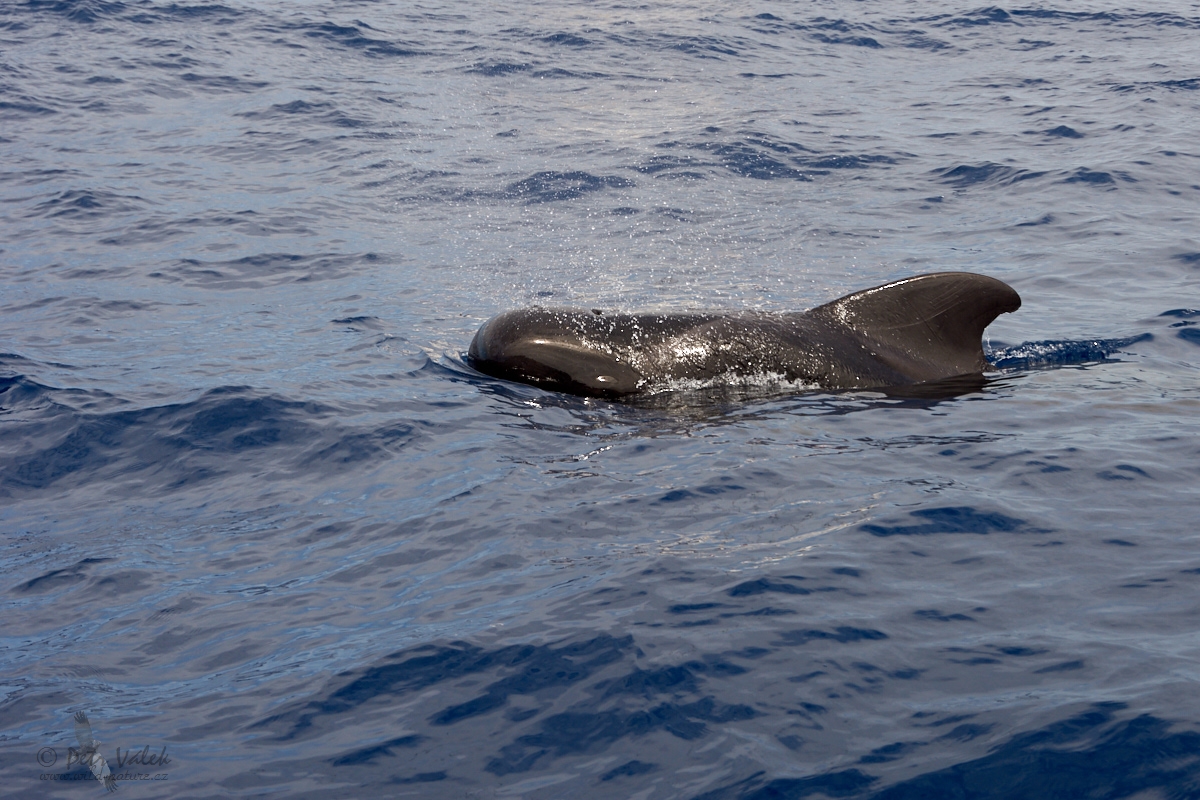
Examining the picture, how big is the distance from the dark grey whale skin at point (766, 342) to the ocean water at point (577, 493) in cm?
31

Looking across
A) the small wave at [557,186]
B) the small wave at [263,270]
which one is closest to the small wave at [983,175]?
the small wave at [557,186]

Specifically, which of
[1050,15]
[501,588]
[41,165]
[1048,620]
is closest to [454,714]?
[501,588]

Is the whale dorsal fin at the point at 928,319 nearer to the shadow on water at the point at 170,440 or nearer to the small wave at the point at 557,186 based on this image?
the shadow on water at the point at 170,440

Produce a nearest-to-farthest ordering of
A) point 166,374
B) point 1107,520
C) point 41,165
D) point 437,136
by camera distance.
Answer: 1. point 1107,520
2. point 166,374
3. point 41,165
4. point 437,136

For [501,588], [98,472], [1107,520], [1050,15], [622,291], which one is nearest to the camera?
[501,588]

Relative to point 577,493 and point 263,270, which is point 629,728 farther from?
point 263,270

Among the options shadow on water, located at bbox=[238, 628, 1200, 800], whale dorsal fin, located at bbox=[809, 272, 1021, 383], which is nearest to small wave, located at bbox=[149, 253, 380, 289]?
whale dorsal fin, located at bbox=[809, 272, 1021, 383]

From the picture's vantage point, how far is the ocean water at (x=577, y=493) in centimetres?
482

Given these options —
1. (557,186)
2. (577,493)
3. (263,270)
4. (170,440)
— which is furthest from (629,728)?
(557,186)

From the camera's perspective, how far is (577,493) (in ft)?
24.7

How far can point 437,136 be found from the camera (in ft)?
74.3

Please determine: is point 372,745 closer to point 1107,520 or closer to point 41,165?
point 1107,520

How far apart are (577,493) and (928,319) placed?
452cm

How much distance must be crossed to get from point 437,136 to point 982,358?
15.0 m
